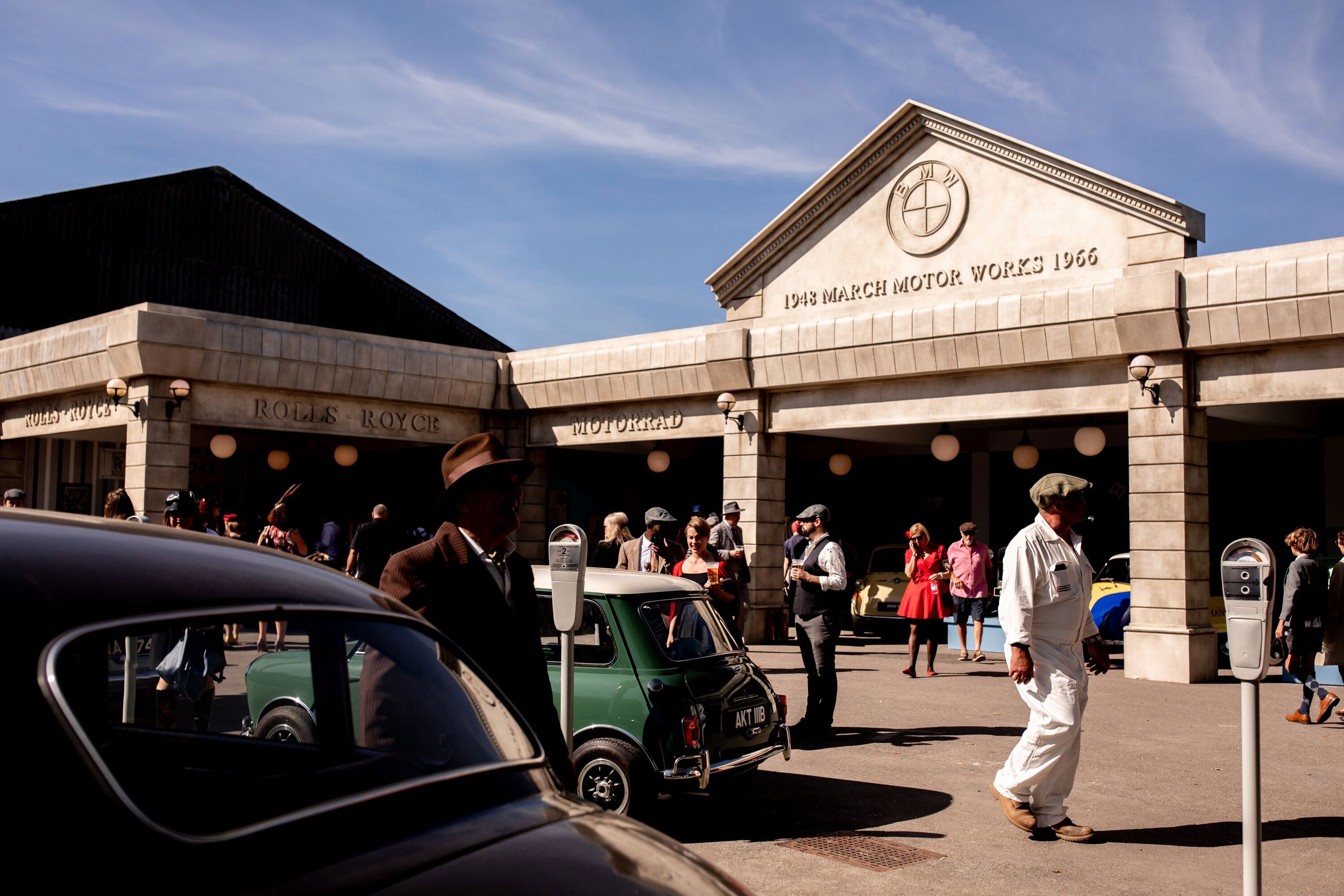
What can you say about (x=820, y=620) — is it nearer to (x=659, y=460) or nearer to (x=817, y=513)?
(x=817, y=513)

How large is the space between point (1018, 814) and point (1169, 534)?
26.9 ft

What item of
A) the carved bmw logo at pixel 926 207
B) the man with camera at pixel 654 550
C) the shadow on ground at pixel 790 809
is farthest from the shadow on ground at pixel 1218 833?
the carved bmw logo at pixel 926 207

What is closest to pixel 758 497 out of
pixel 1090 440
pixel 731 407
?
pixel 731 407

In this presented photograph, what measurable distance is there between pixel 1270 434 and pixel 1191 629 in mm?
6953

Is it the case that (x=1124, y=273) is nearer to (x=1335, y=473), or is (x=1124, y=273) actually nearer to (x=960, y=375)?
(x=960, y=375)

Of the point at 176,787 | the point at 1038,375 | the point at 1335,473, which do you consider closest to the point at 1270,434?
the point at 1335,473

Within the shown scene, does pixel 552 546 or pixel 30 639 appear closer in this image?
pixel 30 639

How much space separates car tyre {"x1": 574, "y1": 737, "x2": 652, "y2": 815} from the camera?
19.6ft

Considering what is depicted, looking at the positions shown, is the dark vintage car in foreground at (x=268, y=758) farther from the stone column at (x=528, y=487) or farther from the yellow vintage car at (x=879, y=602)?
the stone column at (x=528, y=487)

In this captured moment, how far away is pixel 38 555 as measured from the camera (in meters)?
A: 1.85

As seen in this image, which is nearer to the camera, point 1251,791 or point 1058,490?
point 1251,791

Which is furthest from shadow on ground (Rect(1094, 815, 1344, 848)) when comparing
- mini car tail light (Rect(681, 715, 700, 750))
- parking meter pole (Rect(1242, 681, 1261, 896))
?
mini car tail light (Rect(681, 715, 700, 750))

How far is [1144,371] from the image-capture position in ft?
43.3

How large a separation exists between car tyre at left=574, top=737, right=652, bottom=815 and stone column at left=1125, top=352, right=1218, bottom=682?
914 centimetres
